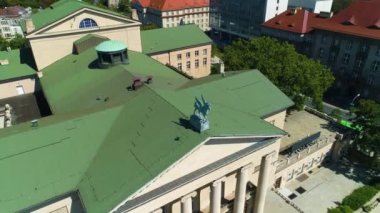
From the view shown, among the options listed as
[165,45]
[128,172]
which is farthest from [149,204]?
[165,45]

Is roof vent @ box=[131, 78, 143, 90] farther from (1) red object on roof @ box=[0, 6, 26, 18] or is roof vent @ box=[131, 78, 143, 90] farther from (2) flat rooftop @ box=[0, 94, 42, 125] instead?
(1) red object on roof @ box=[0, 6, 26, 18]

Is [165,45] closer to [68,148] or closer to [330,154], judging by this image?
[330,154]

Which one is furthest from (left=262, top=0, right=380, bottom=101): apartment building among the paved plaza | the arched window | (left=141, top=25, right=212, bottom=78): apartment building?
the arched window

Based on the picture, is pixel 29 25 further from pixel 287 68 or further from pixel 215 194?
pixel 287 68

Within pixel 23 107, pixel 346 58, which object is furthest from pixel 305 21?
pixel 23 107

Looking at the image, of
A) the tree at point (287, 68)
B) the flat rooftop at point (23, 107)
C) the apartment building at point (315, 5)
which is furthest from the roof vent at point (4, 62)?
the apartment building at point (315, 5)

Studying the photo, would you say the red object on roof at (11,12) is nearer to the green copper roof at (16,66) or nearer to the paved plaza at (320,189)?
the green copper roof at (16,66)
